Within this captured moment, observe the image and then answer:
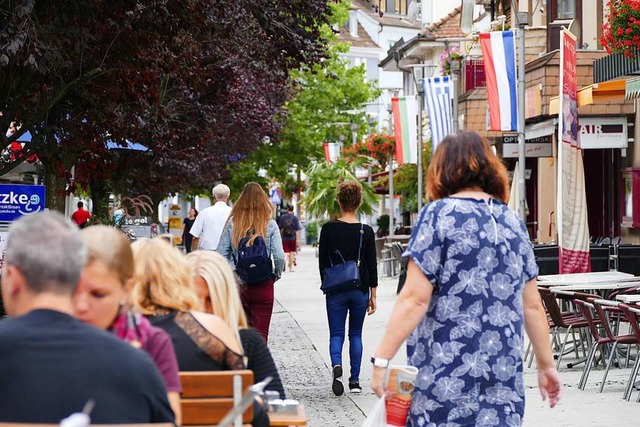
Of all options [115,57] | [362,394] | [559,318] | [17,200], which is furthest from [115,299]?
[17,200]

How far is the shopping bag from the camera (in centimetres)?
545

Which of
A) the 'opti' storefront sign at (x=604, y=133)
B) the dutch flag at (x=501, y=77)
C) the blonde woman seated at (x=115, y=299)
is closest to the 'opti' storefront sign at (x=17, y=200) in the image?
the dutch flag at (x=501, y=77)

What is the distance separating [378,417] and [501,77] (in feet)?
58.5

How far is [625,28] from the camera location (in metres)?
18.8

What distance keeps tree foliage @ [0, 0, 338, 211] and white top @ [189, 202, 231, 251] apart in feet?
4.24

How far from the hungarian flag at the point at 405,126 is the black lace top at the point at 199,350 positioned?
30.2m

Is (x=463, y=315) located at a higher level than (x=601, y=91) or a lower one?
lower

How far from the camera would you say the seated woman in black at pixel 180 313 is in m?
5.19

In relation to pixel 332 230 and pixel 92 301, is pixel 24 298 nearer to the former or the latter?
pixel 92 301

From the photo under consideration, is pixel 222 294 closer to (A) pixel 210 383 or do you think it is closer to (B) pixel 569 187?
(A) pixel 210 383

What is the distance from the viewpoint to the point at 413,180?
162 ft

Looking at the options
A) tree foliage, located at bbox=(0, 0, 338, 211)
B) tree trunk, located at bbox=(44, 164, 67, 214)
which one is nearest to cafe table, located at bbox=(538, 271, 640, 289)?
tree foliage, located at bbox=(0, 0, 338, 211)

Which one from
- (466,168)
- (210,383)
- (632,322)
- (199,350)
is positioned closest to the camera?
(210,383)

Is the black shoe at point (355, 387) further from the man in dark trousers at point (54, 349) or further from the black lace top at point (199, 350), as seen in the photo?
the man in dark trousers at point (54, 349)
